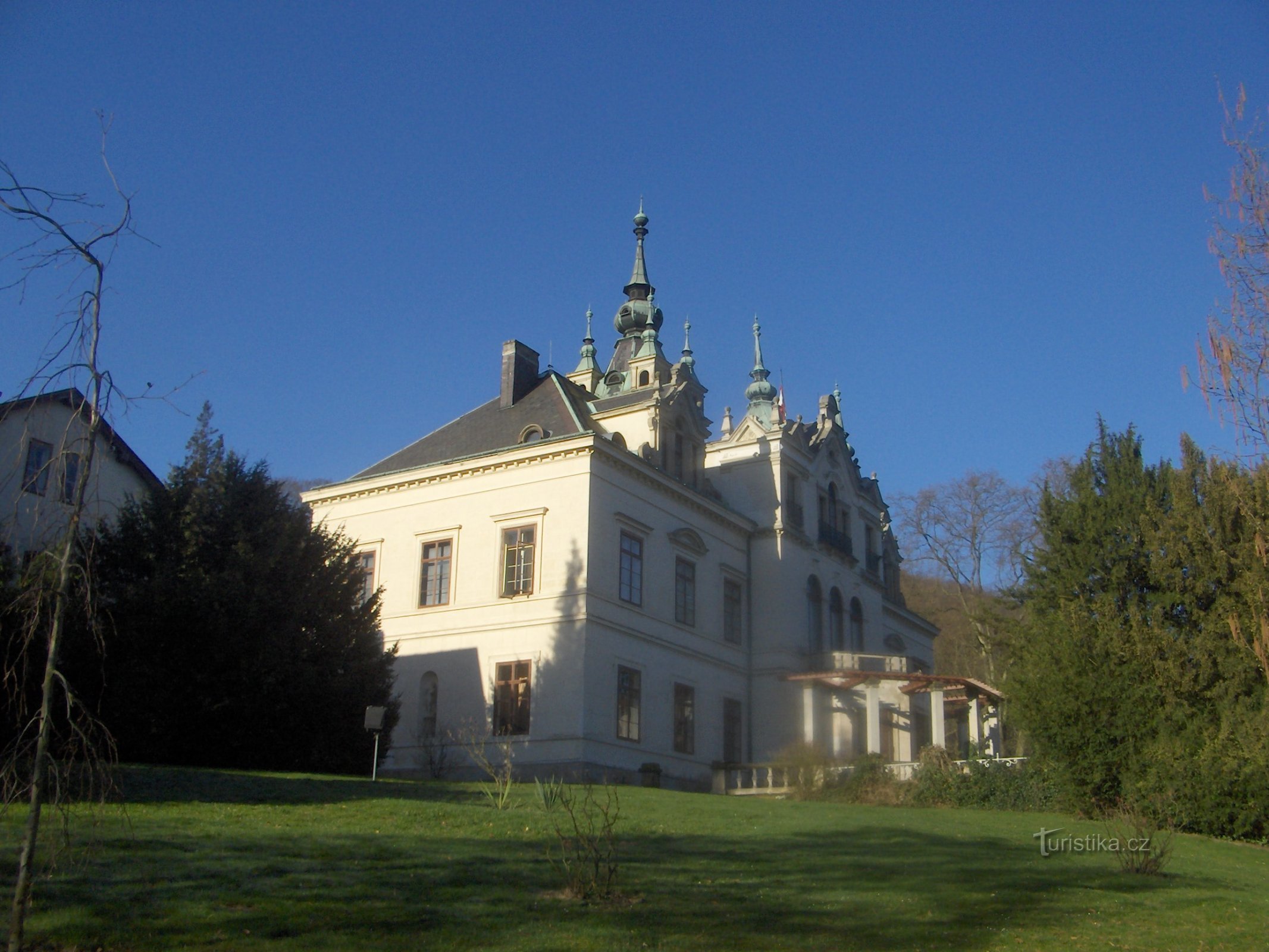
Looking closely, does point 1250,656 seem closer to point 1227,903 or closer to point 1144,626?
point 1144,626

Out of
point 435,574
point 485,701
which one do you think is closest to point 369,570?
point 435,574

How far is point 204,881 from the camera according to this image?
1168 centimetres

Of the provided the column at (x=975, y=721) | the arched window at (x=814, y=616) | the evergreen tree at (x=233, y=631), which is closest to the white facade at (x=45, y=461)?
the evergreen tree at (x=233, y=631)

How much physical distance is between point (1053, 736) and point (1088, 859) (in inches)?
291

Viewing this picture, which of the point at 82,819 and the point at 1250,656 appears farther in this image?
the point at 1250,656

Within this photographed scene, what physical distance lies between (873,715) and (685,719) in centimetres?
593

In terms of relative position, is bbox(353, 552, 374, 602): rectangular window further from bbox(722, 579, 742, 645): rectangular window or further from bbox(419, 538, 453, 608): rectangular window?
bbox(722, 579, 742, 645): rectangular window

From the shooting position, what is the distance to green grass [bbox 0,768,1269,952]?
10609 mm

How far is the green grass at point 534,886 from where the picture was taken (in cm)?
1061

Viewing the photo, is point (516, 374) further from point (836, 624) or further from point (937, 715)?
point (937, 715)

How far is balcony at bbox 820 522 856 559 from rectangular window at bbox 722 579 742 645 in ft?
15.1

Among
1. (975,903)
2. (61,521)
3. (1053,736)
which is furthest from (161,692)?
(1053,736)

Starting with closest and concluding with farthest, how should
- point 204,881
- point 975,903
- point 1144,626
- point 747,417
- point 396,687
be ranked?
point 204,881, point 975,903, point 1144,626, point 396,687, point 747,417

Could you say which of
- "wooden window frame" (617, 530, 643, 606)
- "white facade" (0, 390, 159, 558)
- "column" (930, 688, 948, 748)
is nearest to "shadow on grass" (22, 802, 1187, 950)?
"white facade" (0, 390, 159, 558)
